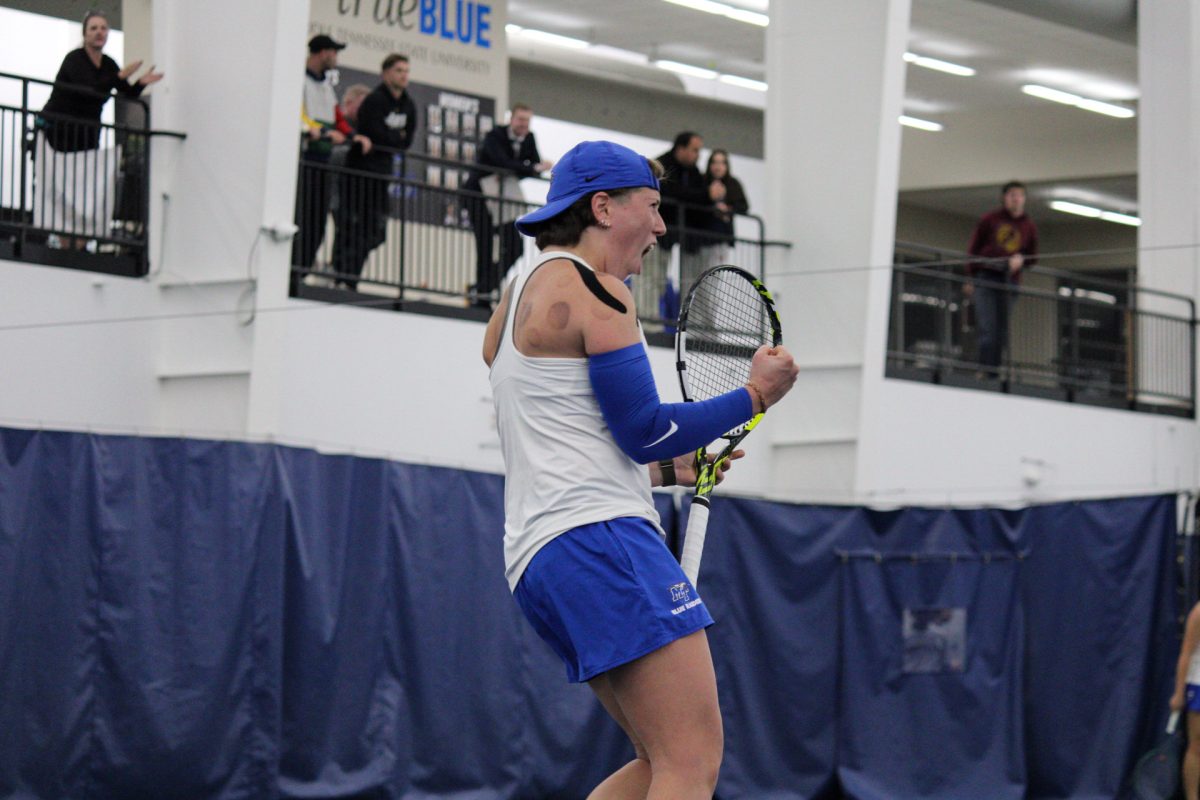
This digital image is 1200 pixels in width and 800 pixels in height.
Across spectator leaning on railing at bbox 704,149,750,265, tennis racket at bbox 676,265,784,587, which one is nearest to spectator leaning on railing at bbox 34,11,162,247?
spectator leaning on railing at bbox 704,149,750,265

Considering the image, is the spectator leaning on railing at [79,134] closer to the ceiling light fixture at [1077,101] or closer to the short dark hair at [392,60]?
the short dark hair at [392,60]

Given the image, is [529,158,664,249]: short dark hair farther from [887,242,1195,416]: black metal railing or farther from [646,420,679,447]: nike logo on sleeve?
[887,242,1195,416]: black metal railing

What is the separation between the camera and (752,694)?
1129 cm

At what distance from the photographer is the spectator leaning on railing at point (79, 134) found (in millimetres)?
11484

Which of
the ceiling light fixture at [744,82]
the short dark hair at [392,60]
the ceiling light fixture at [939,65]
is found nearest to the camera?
the short dark hair at [392,60]

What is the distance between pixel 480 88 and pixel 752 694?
7.14m

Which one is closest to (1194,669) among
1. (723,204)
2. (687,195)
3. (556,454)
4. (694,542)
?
(687,195)

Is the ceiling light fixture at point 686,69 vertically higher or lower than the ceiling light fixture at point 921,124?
higher

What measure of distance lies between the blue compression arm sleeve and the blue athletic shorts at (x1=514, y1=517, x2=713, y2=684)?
19 cm

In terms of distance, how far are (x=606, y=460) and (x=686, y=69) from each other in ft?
61.8

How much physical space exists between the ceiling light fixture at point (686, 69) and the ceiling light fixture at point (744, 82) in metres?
0.22

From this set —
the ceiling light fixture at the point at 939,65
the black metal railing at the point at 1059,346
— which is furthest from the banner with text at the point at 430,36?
the ceiling light fixture at the point at 939,65

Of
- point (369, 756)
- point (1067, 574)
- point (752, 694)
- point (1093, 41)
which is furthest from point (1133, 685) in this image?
point (1093, 41)

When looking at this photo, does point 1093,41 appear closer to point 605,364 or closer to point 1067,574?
point 1067,574
